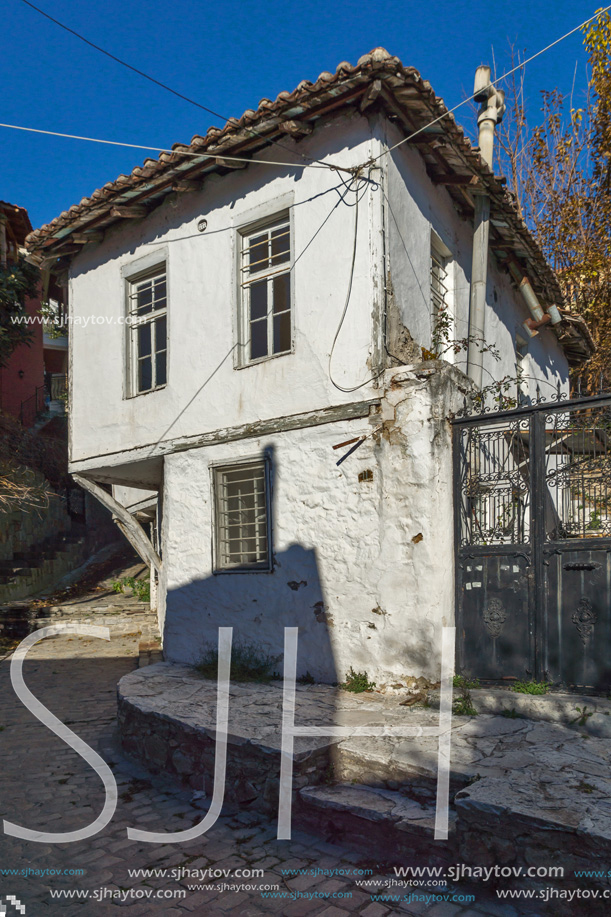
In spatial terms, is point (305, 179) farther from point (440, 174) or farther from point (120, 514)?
point (120, 514)

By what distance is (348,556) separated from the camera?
641 cm

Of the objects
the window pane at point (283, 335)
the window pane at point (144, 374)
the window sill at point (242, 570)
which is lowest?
the window sill at point (242, 570)

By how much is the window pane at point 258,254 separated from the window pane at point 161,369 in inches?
68.9

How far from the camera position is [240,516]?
7820 millimetres

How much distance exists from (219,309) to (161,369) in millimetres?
1549

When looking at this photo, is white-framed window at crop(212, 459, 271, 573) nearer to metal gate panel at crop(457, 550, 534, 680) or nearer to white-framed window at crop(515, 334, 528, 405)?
metal gate panel at crop(457, 550, 534, 680)

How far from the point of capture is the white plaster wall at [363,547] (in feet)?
19.5

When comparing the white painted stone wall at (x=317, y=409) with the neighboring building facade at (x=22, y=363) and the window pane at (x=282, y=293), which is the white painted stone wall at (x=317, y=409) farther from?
the neighboring building facade at (x=22, y=363)

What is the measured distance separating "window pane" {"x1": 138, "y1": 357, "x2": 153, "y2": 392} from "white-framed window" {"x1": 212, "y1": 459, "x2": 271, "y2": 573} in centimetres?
205

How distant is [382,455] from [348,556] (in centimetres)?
99

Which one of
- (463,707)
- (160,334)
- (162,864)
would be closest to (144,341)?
(160,334)

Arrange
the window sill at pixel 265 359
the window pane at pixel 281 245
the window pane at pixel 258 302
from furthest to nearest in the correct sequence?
the window pane at pixel 258 302 < the window pane at pixel 281 245 < the window sill at pixel 265 359

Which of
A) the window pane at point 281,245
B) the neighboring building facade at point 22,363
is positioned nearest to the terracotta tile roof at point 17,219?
the neighboring building facade at point 22,363

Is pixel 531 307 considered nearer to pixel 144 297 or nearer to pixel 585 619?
pixel 144 297
